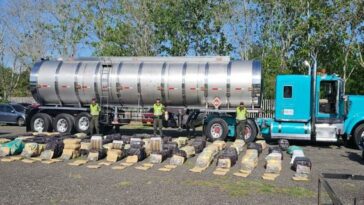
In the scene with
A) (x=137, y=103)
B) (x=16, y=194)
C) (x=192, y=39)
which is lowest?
(x=16, y=194)

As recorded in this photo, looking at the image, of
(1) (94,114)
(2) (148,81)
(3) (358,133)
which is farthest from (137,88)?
(3) (358,133)

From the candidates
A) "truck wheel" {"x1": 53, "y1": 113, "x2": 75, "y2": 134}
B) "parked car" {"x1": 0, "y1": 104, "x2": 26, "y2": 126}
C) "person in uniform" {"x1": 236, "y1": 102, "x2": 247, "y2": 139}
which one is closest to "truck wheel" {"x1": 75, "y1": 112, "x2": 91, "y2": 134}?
"truck wheel" {"x1": 53, "y1": 113, "x2": 75, "y2": 134}

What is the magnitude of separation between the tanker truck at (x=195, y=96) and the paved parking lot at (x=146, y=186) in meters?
4.77

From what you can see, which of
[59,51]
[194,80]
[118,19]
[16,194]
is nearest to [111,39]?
[118,19]

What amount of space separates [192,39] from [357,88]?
44.2 feet

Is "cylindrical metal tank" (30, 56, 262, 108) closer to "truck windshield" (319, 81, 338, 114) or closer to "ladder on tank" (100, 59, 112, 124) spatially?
"ladder on tank" (100, 59, 112, 124)

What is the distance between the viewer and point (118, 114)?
71.4 feet

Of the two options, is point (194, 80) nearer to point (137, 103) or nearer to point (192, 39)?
point (137, 103)

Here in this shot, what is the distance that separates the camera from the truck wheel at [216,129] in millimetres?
19734

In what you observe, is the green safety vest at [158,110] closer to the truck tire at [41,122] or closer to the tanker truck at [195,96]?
the tanker truck at [195,96]

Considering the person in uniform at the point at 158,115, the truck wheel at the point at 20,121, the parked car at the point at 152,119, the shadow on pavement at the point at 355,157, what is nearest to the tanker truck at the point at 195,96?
the parked car at the point at 152,119

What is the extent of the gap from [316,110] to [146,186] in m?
9.91

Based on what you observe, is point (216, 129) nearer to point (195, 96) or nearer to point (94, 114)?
point (195, 96)

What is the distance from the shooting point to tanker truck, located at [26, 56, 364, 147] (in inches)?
708
